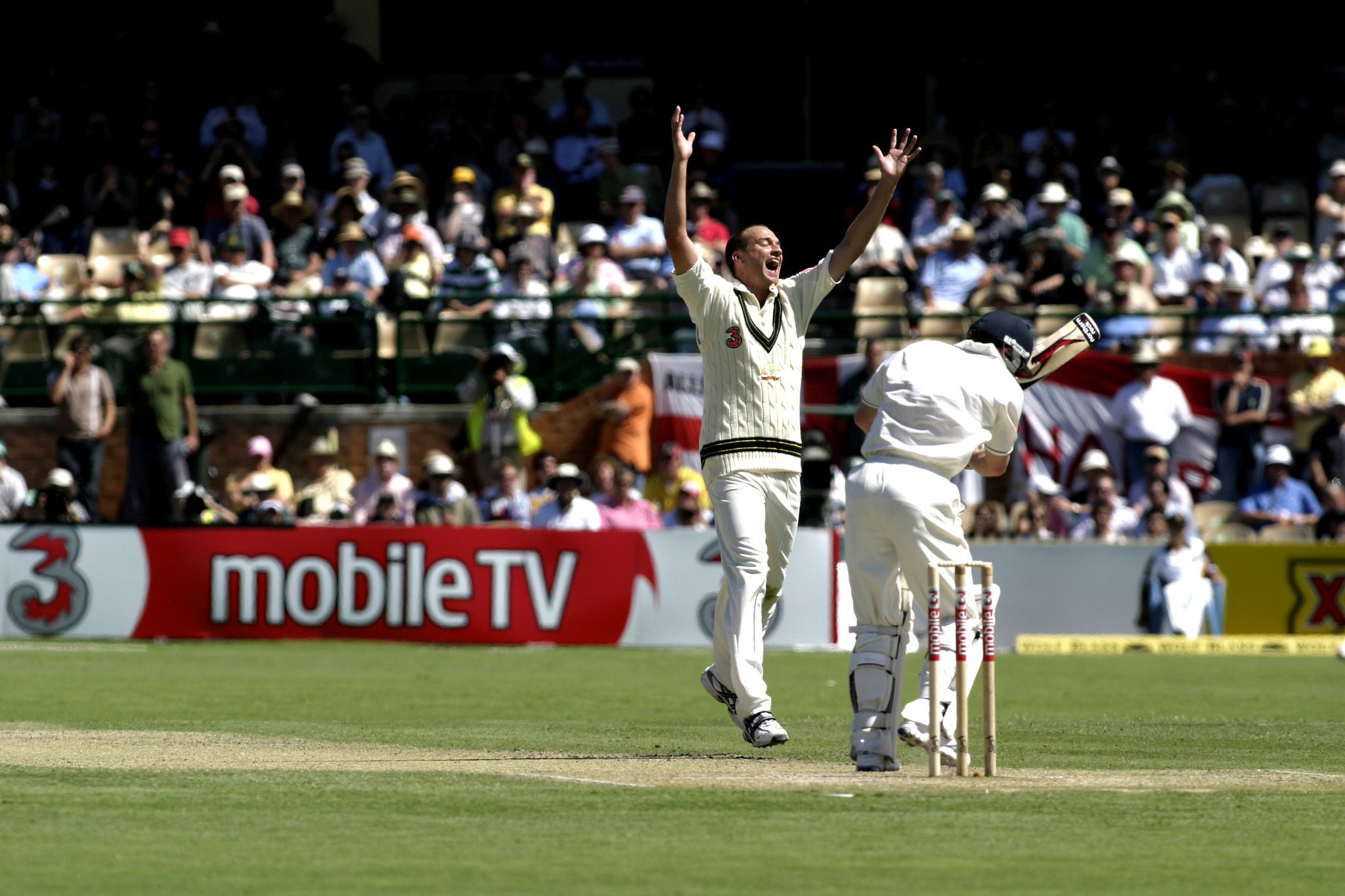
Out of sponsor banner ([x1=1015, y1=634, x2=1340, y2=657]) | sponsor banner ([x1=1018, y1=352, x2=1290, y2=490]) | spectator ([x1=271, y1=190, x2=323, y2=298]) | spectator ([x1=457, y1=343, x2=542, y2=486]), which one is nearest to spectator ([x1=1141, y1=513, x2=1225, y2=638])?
sponsor banner ([x1=1015, y1=634, x2=1340, y2=657])

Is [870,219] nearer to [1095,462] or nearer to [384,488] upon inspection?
[1095,462]

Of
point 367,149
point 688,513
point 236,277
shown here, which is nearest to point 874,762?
point 688,513

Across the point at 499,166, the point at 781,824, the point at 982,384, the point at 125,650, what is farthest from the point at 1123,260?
the point at 781,824

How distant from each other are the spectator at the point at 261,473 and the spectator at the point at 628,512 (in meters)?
3.23

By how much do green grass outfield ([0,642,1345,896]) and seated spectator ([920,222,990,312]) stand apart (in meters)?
9.27

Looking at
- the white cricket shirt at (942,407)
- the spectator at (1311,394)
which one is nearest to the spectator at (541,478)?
the spectator at (1311,394)

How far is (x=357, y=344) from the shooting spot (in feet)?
72.9

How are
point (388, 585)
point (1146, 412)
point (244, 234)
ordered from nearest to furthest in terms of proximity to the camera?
point (388, 585) < point (1146, 412) < point (244, 234)

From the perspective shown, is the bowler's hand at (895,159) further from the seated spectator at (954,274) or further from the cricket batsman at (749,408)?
the seated spectator at (954,274)

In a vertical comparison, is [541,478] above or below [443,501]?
above

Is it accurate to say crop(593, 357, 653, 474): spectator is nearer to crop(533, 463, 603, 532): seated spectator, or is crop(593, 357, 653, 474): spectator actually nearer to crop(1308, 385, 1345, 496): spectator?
crop(533, 463, 603, 532): seated spectator

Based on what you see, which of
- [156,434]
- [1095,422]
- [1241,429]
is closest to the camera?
[1241,429]

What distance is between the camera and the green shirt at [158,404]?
21000mm

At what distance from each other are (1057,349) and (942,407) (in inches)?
28.2
